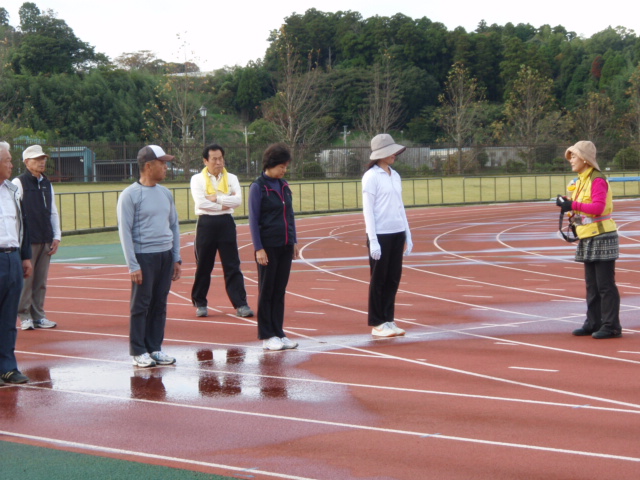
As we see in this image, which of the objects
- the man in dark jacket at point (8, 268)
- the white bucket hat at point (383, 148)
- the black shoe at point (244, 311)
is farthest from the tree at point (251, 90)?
the man in dark jacket at point (8, 268)

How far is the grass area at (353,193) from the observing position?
30750 millimetres

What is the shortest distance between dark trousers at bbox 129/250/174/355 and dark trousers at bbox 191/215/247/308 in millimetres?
2757

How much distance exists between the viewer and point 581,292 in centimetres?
1314

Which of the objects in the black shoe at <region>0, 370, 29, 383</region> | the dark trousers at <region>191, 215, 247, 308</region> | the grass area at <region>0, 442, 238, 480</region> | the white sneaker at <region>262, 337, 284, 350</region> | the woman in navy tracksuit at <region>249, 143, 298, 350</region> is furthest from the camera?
the dark trousers at <region>191, 215, 247, 308</region>

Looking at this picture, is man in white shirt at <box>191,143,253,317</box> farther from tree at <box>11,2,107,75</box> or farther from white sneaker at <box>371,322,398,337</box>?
tree at <box>11,2,107,75</box>

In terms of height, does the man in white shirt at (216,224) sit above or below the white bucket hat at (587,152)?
below

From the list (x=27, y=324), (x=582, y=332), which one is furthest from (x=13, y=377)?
(x=582, y=332)

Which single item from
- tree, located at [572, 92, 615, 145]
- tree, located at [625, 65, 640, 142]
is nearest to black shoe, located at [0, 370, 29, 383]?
tree, located at [625, 65, 640, 142]

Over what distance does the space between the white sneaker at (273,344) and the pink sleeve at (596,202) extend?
3146 mm

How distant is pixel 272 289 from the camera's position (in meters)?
8.83

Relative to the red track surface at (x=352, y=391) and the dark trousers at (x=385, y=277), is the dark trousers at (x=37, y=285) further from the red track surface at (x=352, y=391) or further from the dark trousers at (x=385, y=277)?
the dark trousers at (x=385, y=277)

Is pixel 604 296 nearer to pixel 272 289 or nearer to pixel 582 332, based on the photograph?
pixel 582 332

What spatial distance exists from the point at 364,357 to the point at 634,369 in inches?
89.9

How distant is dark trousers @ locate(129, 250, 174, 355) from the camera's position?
7.96 m
